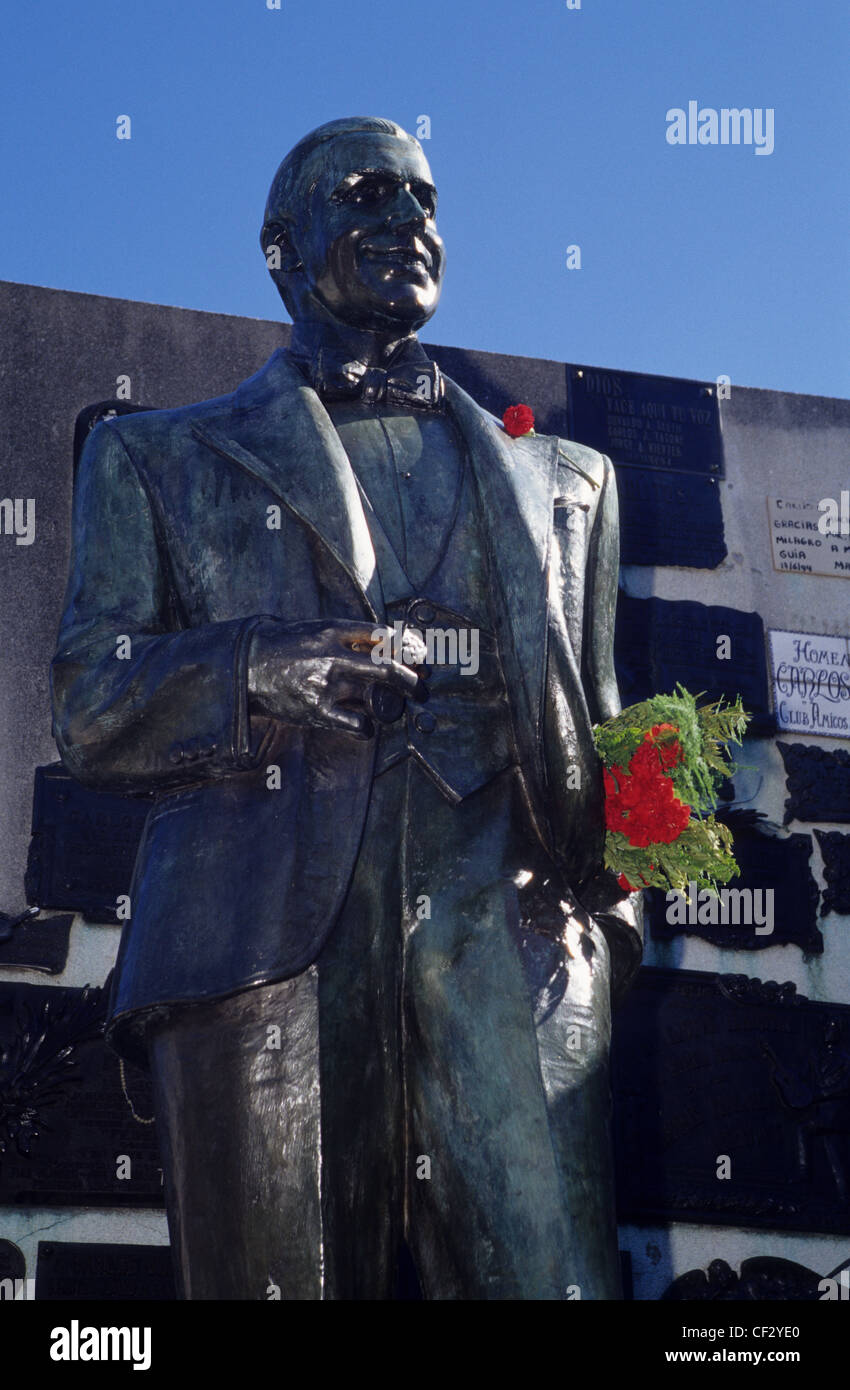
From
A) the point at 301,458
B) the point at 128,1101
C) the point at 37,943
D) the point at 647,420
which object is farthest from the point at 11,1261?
the point at 647,420

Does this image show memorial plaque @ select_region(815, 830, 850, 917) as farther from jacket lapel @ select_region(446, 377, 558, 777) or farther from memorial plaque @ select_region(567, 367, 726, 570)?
jacket lapel @ select_region(446, 377, 558, 777)

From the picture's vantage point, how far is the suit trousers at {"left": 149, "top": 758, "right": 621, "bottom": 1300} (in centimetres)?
359

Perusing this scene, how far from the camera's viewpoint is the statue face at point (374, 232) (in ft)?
14.5

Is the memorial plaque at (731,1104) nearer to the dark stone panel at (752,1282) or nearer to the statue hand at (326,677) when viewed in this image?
the dark stone panel at (752,1282)

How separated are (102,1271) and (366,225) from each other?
164 inches

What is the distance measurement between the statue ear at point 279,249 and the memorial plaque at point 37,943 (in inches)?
139

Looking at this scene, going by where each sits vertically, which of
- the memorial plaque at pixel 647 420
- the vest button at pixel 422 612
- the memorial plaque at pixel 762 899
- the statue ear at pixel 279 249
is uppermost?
the memorial plaque at pixel 647 420

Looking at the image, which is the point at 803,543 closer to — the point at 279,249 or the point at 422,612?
the point at 279,249

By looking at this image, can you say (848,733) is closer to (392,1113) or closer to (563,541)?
(563,541)

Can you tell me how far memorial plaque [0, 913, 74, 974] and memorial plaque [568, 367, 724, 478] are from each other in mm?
3376

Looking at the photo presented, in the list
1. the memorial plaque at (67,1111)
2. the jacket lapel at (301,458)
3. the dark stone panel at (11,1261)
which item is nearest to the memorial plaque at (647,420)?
the memorial plaque at (67,1111)

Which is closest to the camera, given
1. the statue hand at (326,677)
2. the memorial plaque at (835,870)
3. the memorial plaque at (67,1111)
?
the statue hand at (326,677)

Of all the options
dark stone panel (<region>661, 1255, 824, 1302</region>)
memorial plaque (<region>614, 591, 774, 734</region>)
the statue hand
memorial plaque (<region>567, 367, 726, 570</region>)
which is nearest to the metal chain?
dark stone panel (<region>661, 1255, 824, 1302</region>)

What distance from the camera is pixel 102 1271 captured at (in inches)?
275
